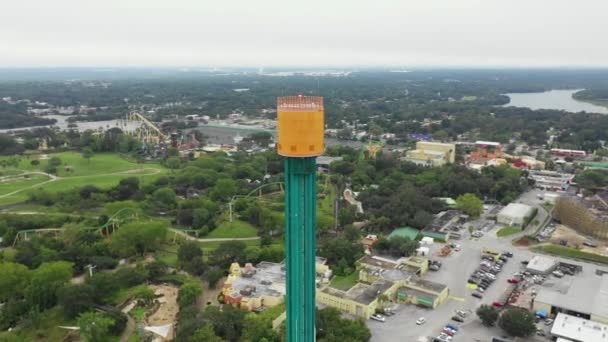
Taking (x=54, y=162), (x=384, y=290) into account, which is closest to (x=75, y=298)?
(x=384, y=290)

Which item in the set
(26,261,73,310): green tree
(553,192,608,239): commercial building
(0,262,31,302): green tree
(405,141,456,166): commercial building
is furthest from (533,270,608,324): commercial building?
(405,141,456,166): commercial building

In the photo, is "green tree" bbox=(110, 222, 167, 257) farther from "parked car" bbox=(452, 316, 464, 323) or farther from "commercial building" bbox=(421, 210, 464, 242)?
"parked car" bbox=(452, 316, 464, 323)

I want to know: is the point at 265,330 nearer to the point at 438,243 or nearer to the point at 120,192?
the point at 438,243

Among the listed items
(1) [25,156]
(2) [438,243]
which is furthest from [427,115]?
(1) [25,156]

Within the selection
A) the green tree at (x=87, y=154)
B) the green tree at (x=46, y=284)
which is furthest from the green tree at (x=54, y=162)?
the green tree at (x=46, y=284)

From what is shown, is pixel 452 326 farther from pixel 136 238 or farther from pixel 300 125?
pixel 136 238
